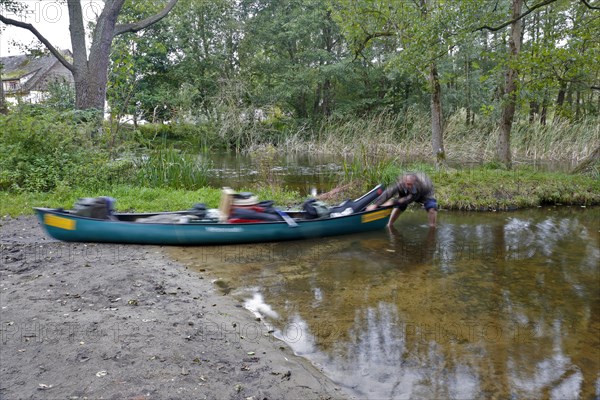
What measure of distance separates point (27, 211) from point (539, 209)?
33.6ft

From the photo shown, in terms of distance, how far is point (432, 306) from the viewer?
4.75m

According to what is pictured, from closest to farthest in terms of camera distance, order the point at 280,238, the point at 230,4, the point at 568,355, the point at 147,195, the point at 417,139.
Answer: the point at 568,355 → the point at 280,238 → the point at 147,195 → the point at 417,139 → the point at 230,4

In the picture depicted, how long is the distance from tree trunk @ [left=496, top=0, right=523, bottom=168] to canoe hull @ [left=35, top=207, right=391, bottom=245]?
622 cm

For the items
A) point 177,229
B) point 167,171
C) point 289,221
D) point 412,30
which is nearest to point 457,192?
point 412,30

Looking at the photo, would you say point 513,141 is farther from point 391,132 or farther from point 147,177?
point 147,177

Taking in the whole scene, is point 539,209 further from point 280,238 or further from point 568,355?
point 568,355

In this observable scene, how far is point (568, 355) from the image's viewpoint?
375 centimetres

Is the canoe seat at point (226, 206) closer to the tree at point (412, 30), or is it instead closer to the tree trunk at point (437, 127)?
the tree at point (412, 30)

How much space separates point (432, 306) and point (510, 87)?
343 inches

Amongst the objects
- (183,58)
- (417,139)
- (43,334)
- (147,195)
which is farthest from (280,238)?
(183,58)

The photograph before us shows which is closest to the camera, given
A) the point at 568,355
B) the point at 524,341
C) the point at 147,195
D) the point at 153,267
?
the point at 568,355

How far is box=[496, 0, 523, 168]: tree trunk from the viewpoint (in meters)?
10.8

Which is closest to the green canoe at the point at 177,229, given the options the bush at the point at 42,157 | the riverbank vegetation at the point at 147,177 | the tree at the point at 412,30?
the riverbank vegetation at the point at 147,177

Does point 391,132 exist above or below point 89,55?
below
